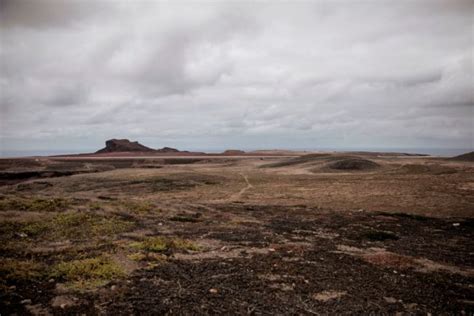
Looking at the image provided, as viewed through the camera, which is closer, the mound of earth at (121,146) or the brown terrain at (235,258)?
the brown terrain at (235,258)

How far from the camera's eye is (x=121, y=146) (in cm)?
14162

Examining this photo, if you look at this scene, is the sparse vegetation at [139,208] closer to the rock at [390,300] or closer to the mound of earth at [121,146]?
the rock at [390,300]

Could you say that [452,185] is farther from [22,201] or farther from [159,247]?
[22,201]

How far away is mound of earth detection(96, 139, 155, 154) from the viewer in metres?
140

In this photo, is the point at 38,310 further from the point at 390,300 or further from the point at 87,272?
the point at 390,300

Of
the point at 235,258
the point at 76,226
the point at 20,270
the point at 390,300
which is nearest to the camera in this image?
the point at 390,300

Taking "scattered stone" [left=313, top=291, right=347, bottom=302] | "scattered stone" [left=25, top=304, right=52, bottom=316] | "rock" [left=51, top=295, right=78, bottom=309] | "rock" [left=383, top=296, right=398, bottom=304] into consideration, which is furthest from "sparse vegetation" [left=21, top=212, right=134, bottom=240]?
"rock" [left=383, top=296, right=398, bottom=304]

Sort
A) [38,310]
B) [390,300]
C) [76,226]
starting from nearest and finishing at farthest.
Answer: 1. [38,310]
2. [390,300]
3. [76,226]

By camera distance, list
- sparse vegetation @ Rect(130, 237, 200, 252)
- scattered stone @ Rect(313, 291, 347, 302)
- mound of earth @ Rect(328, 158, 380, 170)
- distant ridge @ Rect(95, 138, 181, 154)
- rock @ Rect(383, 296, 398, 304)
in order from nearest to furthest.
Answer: rock @ Rect(383, 296, 398, 304)
scattered stone @ Rect(313, 291, 347, 302)
sparse vegetation @ Rect(130, 237, 200, 252)
mound of earth @ Rect(328, 158, 380, 170)
distant ridge @ Rect(95, 138, 181, 154)

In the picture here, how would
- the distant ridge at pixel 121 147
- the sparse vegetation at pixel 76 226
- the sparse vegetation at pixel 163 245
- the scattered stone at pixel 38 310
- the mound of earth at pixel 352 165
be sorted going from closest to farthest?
the scattered stone at pixel 38 310
the sparse vegetation at pixel 163 245
the sparse vegetation at pixel 76 226
the mound of earth at pixel 352 165
the distant ridge at pixel 121 147

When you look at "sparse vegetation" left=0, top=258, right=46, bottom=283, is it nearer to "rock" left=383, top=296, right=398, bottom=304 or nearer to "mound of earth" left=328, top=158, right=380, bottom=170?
"rock" left=383, top=296, right=398, bottom=304

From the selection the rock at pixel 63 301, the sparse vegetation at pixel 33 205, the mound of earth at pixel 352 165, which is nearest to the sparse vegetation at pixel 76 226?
the sparse vegetation at pixel 33 205

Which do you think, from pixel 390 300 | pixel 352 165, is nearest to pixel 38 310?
pixel 390 300

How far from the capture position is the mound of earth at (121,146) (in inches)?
5512
